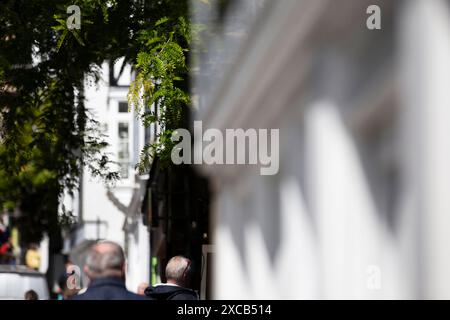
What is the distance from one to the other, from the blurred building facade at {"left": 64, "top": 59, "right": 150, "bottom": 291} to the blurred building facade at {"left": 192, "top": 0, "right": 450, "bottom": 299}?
27.8 feet

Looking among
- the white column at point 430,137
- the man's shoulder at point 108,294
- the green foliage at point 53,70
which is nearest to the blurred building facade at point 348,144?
the white column at point 430,137

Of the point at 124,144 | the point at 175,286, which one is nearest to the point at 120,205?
the point at 124,144

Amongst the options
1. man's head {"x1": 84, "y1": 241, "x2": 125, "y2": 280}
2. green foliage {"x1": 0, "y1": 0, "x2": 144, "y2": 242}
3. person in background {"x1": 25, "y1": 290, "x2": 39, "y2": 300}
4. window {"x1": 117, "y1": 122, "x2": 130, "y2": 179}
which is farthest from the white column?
window {"x1": 117, "y1": 122, "x2": 130, "y2": 179}

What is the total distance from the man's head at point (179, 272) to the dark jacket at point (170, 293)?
0.19 metres

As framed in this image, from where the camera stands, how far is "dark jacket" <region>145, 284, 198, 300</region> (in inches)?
360

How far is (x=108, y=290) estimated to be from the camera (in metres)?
7.13

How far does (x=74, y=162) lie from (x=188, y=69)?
3.77 meters

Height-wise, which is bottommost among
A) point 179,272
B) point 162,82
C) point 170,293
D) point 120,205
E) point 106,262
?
point 170,293

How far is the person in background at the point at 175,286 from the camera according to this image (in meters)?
9.17

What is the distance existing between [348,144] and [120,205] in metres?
30.6

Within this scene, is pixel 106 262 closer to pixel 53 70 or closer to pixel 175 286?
pixel 175 286

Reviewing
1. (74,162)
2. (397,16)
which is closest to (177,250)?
(74,162)

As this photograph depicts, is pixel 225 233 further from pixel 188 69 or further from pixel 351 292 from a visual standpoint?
pixel 351 292

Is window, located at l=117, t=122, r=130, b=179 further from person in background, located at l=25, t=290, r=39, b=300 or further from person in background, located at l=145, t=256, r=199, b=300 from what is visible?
person in background, located at l=145, t=256, r=199, b=300
